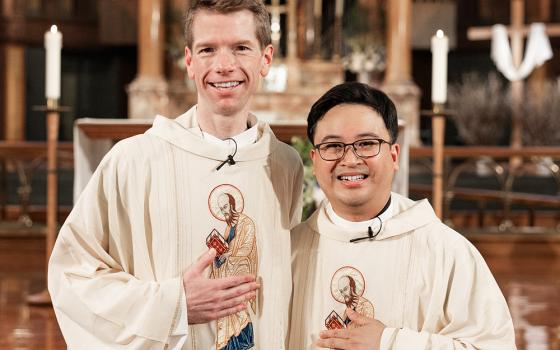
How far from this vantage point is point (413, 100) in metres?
12.2

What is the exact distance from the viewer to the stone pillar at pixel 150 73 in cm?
1208

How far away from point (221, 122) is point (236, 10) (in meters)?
0.29

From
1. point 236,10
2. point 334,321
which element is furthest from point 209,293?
point 236,10

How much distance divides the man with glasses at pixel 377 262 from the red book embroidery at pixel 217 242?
0.22 m

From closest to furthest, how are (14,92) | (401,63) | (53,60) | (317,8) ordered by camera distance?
(53,60) < (317,8) < (401,63) < (14,92)

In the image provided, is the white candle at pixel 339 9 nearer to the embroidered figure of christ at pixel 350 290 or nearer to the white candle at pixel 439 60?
the white candle at pixel 439 60

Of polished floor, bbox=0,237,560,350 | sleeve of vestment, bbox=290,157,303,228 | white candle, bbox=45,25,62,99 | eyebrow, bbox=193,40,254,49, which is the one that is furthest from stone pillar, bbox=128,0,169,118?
eyebrow, bbox=193,40,254,49

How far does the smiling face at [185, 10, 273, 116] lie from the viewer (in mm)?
2342

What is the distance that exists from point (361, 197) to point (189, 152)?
478 millimetres

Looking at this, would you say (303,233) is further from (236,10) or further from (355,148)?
(236,10)

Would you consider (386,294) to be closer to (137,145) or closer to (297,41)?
(137,145)

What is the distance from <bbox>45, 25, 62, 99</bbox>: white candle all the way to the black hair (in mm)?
3159

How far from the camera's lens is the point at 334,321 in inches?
93.4

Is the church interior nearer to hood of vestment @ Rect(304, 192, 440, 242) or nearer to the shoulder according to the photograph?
the shoulder
